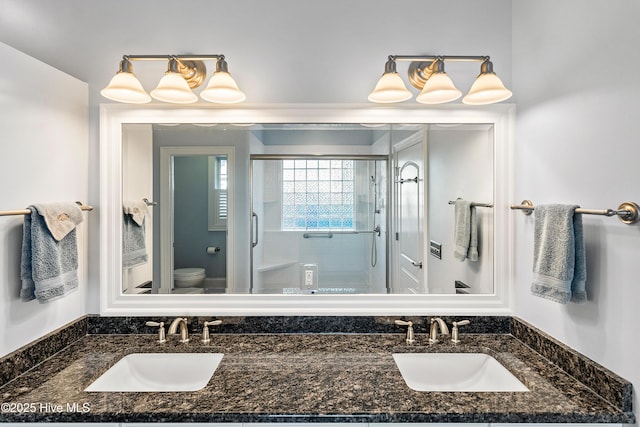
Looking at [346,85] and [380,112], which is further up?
[346,85]

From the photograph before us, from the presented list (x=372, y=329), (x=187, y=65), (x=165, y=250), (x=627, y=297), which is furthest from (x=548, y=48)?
(x=165, y=250)

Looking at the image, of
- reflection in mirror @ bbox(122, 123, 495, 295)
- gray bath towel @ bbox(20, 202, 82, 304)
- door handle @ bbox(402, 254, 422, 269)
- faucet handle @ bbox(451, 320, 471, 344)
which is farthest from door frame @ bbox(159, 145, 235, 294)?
faucet handle @ bbox(451, 320, 471, 344)

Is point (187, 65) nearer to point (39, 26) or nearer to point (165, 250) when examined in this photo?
point (39, 26)

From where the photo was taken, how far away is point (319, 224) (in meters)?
1.67

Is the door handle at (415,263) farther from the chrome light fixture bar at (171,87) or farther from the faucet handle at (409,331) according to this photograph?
the chrome light fixture bar at (171,87)

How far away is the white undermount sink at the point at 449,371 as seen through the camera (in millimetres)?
1372

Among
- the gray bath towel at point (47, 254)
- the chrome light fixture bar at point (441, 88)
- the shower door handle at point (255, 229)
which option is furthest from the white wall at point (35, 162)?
the chrome light fixture bar at point (441, 88)

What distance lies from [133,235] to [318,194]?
88 cm

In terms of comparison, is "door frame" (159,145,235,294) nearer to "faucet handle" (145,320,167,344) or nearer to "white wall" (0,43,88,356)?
"faucet handle" (145,320,167,344)

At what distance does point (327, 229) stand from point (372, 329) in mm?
496

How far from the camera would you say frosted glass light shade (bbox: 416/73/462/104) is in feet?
4.50

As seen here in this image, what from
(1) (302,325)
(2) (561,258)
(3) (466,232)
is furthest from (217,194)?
(2) (561,258)

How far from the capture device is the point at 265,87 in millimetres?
1594

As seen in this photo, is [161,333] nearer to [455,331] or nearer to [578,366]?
[455,331]
